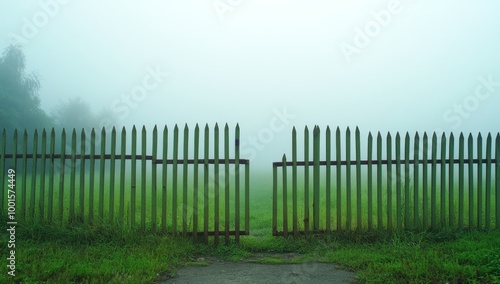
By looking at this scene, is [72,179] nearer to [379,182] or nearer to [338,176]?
[338,176]

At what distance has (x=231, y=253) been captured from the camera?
6.59 meters

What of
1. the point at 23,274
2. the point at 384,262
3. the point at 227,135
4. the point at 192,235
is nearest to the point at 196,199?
the point at 192,235

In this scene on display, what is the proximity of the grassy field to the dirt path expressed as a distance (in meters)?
0.19

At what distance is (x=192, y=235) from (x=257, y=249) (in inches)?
49.2

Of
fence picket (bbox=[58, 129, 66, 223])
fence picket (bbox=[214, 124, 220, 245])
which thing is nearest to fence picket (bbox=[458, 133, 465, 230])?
fence picket (bbox=[214, 124, 220, 245])

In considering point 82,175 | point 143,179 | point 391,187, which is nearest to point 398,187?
point 391,187

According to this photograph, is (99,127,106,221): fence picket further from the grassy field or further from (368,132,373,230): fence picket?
(368,132,373,230): fence picket

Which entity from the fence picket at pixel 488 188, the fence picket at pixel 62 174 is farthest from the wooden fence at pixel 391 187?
the fence picket at pixel 62 174

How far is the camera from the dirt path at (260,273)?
521 centimetres

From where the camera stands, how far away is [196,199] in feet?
22.7

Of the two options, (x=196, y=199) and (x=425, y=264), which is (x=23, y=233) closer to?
(x=196, y=199)

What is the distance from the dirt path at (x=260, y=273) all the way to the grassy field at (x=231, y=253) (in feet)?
0.63

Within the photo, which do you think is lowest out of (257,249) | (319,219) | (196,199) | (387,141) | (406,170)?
(257,249)

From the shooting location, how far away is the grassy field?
5.06m
